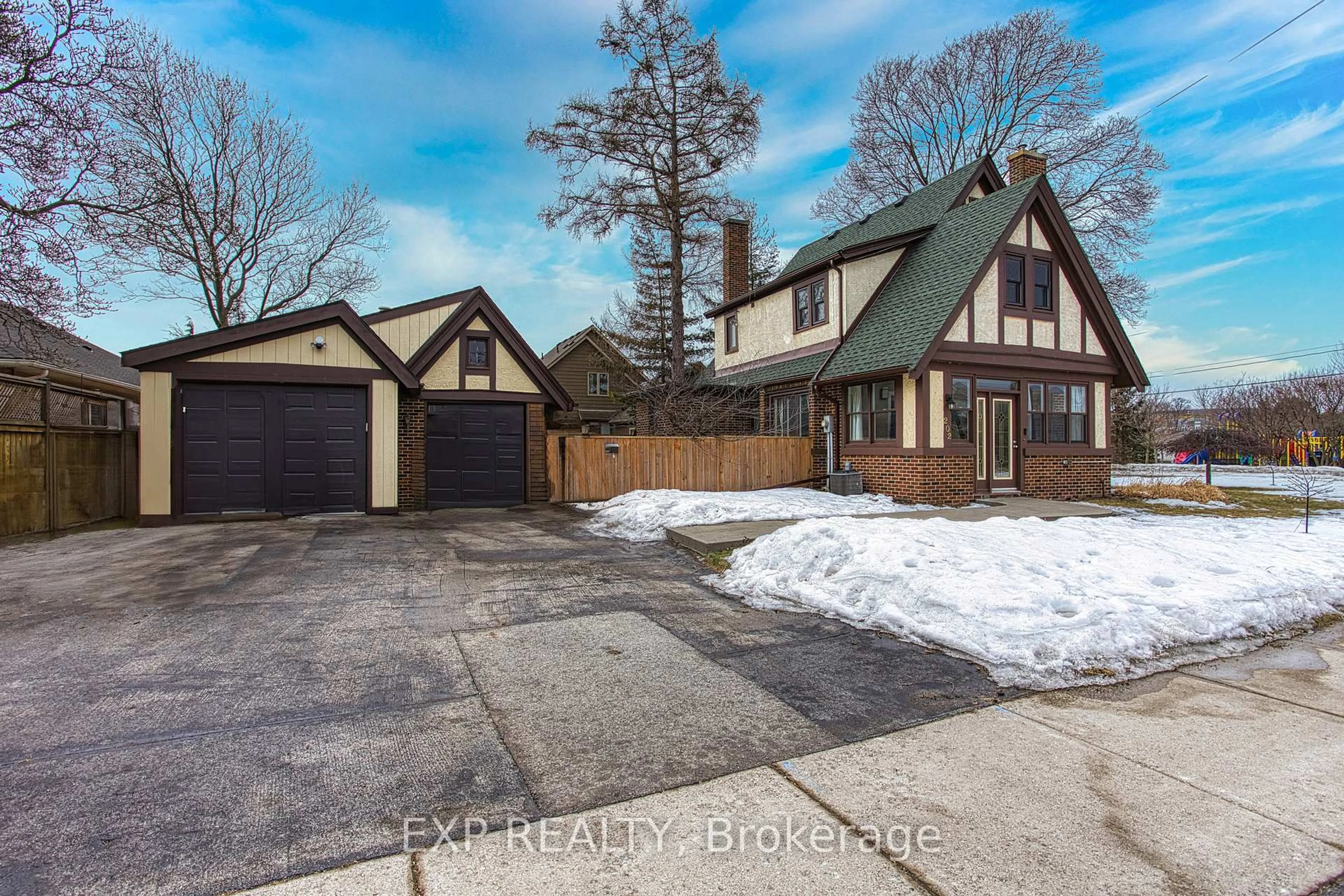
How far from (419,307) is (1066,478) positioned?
49.1 feet

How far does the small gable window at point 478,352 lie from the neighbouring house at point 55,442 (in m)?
6.48

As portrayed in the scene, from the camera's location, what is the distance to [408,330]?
14242 millimetres

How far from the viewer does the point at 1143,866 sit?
81.2 inches

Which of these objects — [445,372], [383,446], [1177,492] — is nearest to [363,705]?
[383,446]

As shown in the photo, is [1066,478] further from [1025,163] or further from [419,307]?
[419,307]

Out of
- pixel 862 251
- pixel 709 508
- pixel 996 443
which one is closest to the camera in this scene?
pixel 709 508

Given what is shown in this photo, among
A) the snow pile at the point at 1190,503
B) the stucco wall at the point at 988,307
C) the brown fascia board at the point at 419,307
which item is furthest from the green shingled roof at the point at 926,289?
the brown fascia board at the point at 419,307

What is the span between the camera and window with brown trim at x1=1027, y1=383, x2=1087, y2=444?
1397cm

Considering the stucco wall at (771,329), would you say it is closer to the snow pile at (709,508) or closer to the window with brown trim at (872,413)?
the window with brown trim at (872,413)

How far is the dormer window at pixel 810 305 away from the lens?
15838mm

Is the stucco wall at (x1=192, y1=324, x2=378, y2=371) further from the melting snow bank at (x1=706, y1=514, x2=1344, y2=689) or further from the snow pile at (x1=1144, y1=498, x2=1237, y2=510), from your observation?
the snow pile at (x1=1144, y1=498, x2=1237, y2=510)

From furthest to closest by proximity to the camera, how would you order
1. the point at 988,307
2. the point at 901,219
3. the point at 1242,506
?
1. the point at 901,219
2. the point at 988,307
3. the point at 1242,506

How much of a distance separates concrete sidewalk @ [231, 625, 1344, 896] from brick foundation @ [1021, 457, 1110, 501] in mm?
11354

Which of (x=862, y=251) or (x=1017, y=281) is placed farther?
(x=862, y=251)
